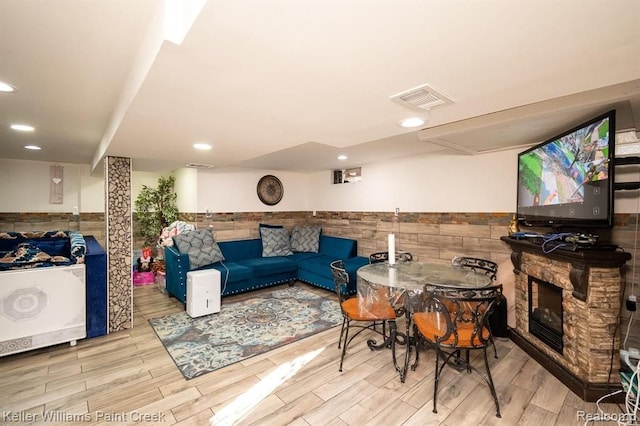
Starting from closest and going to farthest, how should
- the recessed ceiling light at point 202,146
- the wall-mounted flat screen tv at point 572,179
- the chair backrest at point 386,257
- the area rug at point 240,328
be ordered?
1. the wall-mounted flat screen tv at point 572,179
2. the area rug at point 240,328
3. the recessed ceiling light at point 202,146
4. the chair backrest at point 386,257

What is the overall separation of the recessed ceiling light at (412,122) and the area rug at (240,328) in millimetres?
2416

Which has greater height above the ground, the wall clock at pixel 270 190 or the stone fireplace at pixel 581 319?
the wall clock at pixel 270 190

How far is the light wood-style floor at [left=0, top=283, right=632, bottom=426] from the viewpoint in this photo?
6.22ft

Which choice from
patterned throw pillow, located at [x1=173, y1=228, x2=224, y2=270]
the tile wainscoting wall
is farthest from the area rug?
the tile wainscoting wall

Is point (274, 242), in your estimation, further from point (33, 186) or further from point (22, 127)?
point (33, 186)

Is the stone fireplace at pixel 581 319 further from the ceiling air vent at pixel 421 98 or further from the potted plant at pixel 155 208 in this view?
the potted plant at pixel 155 208

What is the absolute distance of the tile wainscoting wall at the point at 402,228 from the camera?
3193mm

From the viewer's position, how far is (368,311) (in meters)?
2.61

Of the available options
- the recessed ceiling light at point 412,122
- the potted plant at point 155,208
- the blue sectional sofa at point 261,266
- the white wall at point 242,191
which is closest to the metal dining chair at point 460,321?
the recessed ceiling light at point 412,122

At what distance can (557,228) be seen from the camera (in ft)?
8.52

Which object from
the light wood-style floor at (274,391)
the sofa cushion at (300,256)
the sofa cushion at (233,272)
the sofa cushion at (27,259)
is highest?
the sofa cushion at (27,259)

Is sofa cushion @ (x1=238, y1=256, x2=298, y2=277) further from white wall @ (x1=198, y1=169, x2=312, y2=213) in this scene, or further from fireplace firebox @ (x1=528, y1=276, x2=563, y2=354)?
fireplace firebox @ (x1=528, y1=276, x2=563, y2=354)

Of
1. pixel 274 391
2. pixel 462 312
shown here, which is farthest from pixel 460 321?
pixel 274 391

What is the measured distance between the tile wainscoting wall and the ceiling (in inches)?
49.2
